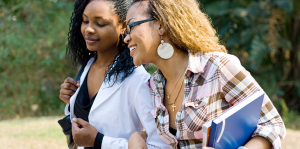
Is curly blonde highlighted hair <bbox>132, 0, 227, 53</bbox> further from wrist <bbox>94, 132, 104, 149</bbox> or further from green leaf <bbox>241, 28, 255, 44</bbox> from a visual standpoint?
green leaf <bbox>241, 28, 255, 44</bbox>

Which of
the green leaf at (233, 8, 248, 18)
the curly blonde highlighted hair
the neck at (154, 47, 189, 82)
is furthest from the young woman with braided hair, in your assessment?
the green leaf at (233, 8, 248, 18)

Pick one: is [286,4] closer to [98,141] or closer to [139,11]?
[139,11]

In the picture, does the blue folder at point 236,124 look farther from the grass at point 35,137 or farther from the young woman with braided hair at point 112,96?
the grass at point 35,137

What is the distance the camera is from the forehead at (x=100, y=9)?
1948mm

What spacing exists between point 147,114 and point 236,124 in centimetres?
68

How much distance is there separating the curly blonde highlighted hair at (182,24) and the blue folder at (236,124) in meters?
0.43

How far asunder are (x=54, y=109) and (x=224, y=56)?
26.4 ft

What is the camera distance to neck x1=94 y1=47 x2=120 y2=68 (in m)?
2.15

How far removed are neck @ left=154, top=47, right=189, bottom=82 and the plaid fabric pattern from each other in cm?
8

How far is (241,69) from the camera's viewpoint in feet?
5.04

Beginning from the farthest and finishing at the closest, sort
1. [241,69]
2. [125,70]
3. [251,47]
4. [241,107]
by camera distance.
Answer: [251,47] < [125,70] < [241,69] < [241,107]

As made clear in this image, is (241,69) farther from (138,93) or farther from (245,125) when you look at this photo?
(138,93)

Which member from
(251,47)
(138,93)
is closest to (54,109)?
(251,47)

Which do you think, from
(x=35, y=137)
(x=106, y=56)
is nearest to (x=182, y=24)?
(x=106, y=56)
